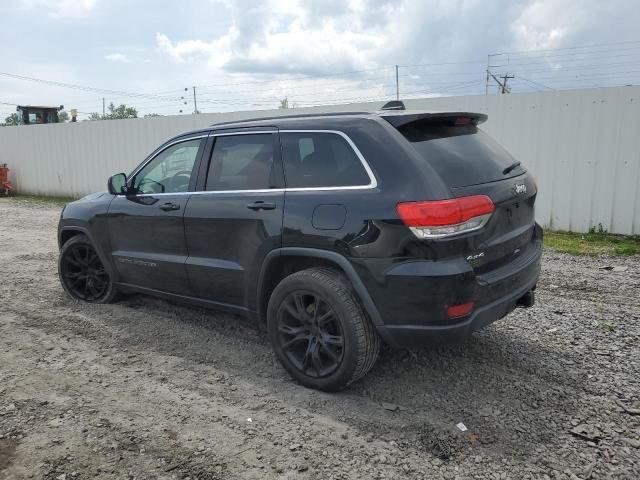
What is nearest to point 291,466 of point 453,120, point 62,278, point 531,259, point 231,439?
point 231,439

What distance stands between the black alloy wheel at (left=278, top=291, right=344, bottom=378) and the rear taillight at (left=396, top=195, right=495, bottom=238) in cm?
79

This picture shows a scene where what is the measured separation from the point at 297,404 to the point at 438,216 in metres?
1.48

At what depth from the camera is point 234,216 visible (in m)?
Answer: 3.93

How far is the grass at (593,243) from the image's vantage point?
7527 mm

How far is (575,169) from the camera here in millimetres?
8766

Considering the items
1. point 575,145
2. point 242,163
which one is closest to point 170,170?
point 242,163

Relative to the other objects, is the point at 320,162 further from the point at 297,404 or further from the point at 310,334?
the point at 297,404

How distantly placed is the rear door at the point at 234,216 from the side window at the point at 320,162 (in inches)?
4.1

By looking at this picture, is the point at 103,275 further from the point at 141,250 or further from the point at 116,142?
the point at 116,142

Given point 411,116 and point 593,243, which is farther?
point 593,243

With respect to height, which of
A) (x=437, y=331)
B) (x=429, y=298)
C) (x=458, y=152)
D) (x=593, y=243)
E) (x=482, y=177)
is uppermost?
(x=458, y=152)

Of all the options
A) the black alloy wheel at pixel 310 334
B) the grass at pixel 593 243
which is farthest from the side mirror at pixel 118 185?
the grass at pixel 593 243

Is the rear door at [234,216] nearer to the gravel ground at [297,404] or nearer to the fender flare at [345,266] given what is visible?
the fender flare at [345,266]

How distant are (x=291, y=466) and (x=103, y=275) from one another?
337 cm
